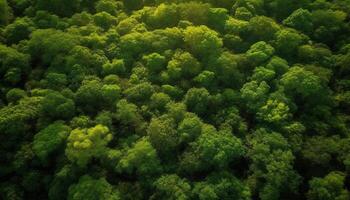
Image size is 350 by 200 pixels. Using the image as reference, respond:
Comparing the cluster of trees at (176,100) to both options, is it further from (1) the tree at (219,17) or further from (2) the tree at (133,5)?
(2) the tree at (133,5)

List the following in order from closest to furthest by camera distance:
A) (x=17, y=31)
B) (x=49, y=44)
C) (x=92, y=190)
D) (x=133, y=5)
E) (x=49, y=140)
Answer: (x=92, y=190) < (x=49, y=140) < (x=49, y=44) < (x=17, y=31) < (x=133, y=5)

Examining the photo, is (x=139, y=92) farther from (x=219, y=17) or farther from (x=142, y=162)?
(x=219, y=17)

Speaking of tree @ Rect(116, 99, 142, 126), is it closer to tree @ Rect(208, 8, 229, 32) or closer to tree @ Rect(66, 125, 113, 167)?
tree @ Rect(66, 125, 113, 167)

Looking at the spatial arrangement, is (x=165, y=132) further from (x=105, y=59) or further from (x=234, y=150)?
(x=105, y=59)

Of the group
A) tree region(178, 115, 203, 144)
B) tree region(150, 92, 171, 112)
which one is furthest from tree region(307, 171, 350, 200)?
tree region(150, 92, 171, 112)

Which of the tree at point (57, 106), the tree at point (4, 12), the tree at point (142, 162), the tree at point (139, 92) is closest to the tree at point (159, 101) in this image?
the tree at point (139, 92)

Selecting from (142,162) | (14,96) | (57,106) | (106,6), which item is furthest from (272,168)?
(106,6)
